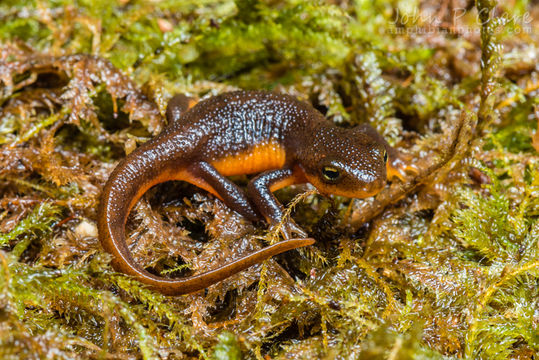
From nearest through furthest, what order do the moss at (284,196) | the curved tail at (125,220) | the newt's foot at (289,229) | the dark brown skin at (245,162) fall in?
the moss at (284,196)
the curved tail at (125,220)
the dark brown skin at (245,162)
the newt's foot at (289,229)

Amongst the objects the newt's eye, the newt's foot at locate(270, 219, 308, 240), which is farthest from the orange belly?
the newt's foot at locate(270, 219, 308, 240)

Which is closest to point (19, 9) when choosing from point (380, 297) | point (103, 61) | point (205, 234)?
point (103, 61)

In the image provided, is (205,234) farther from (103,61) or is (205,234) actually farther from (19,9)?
(19,9)

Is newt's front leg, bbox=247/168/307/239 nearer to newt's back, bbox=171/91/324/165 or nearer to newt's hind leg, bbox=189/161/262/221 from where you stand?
newt's hind leg, bbox=189/161/262/221

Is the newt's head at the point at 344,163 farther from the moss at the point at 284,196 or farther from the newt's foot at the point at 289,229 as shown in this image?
the newt's foot at the point at 289,229

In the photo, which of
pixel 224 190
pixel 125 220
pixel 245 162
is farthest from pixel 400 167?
pixel 125 220

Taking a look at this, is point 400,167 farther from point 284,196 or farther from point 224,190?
point 224,190

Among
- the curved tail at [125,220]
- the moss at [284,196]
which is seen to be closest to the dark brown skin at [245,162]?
the curved tail at [125,220]
